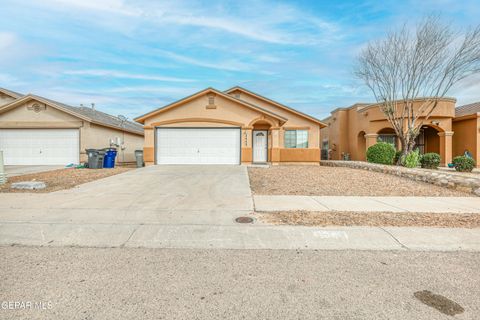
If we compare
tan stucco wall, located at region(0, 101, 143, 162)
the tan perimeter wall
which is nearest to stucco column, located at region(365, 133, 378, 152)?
the tan perimeter wall

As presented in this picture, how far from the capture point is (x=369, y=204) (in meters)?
6.84

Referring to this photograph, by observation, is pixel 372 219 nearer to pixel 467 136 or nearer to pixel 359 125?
pixel 359 125

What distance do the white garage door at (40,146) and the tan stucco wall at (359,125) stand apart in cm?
2097

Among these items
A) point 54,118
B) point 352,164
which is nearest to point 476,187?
point 352,164

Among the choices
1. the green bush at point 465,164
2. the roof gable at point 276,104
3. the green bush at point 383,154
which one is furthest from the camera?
the roof gable at point 276,104

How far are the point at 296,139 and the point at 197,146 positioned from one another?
291 inches

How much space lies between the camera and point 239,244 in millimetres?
4238

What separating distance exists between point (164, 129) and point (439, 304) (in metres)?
15.8

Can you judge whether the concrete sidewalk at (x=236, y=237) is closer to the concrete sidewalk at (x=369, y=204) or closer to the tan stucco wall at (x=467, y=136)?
the concrete sidewalk at (x=369, y=204)

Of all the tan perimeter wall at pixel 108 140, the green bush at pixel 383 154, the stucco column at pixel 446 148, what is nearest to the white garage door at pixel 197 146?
the tan perimeter wall at pixel 108 140

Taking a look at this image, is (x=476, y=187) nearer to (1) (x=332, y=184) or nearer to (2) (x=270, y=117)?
(1) (x=332, y=184)

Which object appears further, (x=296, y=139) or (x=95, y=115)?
(x=95, y=115)

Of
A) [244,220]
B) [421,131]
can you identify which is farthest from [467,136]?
[244,220]

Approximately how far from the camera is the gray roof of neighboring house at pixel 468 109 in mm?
18983
